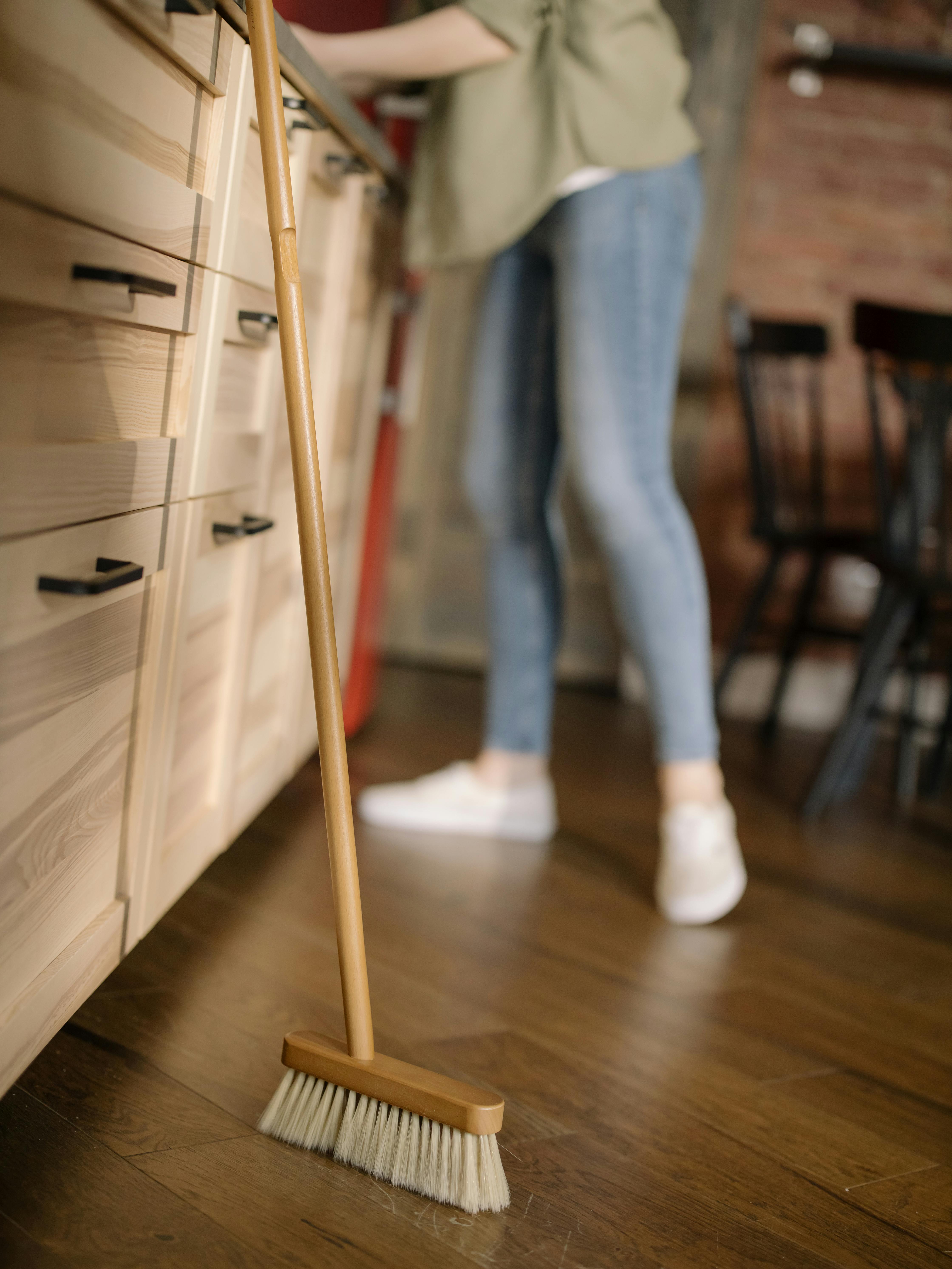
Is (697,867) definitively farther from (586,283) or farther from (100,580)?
(100,580)

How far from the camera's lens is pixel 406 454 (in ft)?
9.07

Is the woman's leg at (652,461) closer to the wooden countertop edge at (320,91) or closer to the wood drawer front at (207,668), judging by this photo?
the wooden countertop edge at (320,91)

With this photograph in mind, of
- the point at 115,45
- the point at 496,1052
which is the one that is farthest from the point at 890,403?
the point at 115,45

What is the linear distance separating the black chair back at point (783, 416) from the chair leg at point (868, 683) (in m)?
0.46

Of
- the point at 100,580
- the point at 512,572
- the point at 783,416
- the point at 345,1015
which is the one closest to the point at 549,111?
the point at 512,572

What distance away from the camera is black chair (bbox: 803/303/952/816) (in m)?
1.78

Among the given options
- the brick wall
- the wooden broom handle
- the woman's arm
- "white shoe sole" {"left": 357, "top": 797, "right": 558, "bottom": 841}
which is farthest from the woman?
the brick wall

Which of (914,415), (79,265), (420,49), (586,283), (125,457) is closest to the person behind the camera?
(79,265)

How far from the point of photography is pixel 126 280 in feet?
2.32

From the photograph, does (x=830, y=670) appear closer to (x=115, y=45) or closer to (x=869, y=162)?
(x=869, y=162)

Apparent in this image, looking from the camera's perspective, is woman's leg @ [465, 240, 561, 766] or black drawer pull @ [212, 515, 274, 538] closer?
black drawer pull @ [212, 515, 274, 538]

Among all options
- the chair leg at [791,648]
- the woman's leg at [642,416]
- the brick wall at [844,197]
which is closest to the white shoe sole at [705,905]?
the woman's leg at [642,416]

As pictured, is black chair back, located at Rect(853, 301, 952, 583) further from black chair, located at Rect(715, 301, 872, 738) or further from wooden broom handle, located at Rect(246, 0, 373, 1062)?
wooden broom handle, located at Rect(246, 0, 373, 1062)

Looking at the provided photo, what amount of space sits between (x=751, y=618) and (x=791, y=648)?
0.12 m
